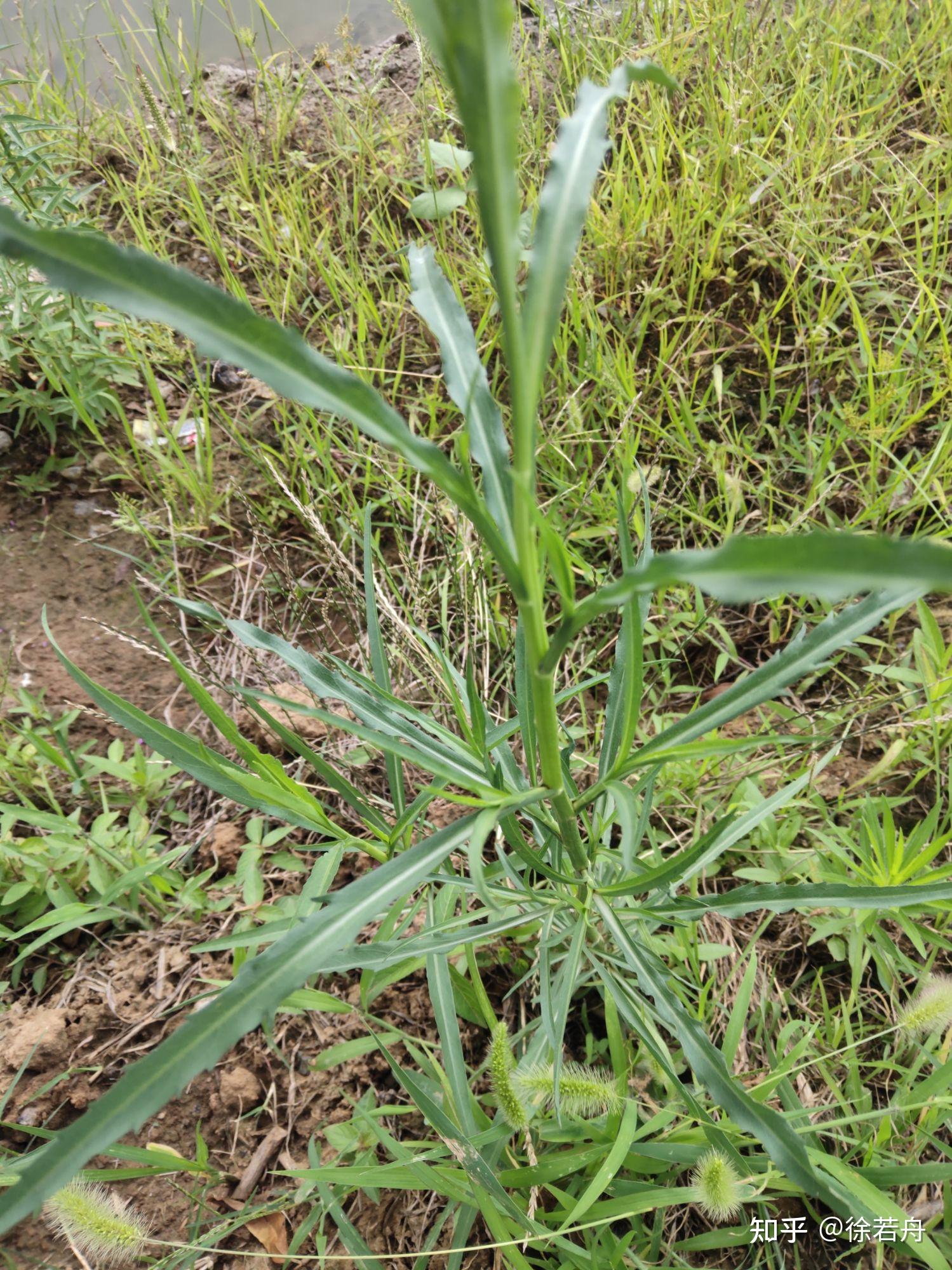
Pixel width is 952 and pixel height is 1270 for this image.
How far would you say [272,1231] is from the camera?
1156 millimetres

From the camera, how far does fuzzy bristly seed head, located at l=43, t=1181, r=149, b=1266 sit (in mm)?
944

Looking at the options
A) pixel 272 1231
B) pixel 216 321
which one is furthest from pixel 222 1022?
pixel 272 1231

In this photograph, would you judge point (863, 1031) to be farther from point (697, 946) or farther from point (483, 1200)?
point (483, 1200)

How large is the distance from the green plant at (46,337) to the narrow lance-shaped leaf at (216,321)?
1.55m

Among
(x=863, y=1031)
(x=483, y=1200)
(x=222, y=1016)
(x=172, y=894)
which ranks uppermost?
(x=222, y=1016)

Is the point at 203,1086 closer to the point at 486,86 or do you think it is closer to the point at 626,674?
the point at 626,674

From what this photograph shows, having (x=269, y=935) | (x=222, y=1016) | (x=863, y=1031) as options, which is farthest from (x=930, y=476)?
(x=222, y=1016)

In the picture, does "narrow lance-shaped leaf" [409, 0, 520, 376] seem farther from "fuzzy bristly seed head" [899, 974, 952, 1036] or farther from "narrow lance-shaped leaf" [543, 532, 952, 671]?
"fuzzy bristly seed head" [899, 974, 952, 1036]

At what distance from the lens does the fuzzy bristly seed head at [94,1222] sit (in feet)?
3.10

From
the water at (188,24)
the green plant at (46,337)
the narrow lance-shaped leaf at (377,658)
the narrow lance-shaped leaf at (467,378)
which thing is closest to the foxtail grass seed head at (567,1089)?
the narrow lance-shaped leaf at (377,658)

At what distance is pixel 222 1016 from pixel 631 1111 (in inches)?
26.8

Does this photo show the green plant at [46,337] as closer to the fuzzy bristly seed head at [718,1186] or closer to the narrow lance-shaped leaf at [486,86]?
the narrow lance-shaped leaf at [486,86]

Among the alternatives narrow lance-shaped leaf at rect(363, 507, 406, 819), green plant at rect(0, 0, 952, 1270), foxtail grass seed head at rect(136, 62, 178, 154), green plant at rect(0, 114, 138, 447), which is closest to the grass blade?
green plant at rect(0, 0, 952, 1270)

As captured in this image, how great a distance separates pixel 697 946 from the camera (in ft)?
4.07
